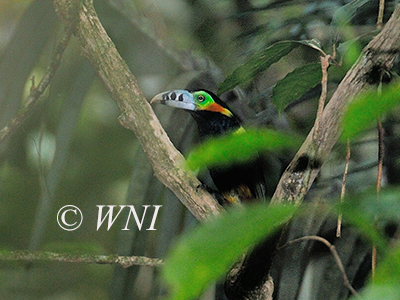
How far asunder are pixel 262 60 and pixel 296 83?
0.38ft

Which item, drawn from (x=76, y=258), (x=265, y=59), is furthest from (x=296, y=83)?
(x=76, y=258)

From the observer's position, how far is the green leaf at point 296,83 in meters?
1.14

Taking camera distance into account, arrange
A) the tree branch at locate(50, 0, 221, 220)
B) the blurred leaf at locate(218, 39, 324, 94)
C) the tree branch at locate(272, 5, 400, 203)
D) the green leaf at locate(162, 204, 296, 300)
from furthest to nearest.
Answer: the tree branch at locate(50, 0, 221, 220) → the blurred leaf at locate(218, 39, 324, 94) → the tree branch at locate(272, 5, 400, 203) → the green leaf at locate(162, 204, 296, 300)

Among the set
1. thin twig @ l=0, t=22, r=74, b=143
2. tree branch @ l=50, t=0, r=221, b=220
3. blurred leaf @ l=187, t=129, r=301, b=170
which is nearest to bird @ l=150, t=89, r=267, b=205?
tree branch @ l=50, t=0, r=221, b=220

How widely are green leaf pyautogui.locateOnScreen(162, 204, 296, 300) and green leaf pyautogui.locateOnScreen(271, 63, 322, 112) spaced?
93 centimetres

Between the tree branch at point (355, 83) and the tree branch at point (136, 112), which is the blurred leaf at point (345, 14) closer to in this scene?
the tree branch at point (355, 83)

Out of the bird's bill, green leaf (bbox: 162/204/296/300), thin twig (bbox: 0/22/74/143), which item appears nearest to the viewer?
green leaf (bbox: 162/204/296/300)

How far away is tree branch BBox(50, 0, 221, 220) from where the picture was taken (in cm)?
130

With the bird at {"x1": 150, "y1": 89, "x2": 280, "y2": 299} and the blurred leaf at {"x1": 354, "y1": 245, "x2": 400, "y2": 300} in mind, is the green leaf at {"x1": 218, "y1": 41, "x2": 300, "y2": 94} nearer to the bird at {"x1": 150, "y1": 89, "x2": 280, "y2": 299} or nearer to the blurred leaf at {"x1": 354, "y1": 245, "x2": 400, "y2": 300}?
the bird at {"x1": 150, "y1": 89, "x2": 280, "y2": 299}

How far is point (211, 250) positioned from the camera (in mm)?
241

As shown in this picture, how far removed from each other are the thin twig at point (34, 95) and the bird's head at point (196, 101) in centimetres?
39

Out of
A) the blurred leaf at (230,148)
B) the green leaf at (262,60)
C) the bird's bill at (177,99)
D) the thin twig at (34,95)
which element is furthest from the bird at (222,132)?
the blurred leaf at (230,148)

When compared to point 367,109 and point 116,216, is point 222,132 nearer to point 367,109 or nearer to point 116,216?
point 116,216

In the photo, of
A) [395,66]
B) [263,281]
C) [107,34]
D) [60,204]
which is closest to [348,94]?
[263,281]
